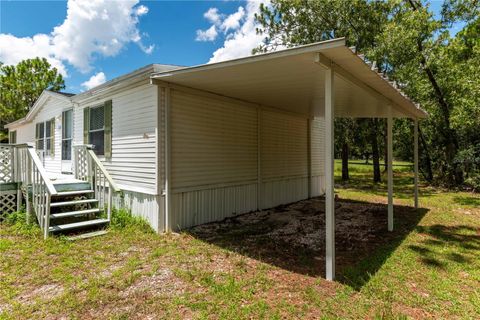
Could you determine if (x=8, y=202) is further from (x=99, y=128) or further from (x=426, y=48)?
(x=426, y=48)

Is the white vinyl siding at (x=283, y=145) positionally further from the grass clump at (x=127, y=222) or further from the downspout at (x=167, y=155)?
the grass clump at (x=127, y=222)

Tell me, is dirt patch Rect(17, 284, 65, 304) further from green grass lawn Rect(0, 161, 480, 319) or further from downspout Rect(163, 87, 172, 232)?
downspout Rect(163, 87, 172, 232)

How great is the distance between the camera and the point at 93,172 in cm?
638

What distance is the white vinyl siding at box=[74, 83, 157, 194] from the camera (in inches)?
218

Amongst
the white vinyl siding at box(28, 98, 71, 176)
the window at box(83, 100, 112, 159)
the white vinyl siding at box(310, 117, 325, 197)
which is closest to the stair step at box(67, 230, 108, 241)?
the window at box(83, 100, 112, 159)

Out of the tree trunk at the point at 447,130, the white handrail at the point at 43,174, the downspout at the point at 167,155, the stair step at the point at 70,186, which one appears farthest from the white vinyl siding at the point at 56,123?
the tree trunk at the point at 447,130

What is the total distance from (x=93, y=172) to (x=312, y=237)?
497 centimetres

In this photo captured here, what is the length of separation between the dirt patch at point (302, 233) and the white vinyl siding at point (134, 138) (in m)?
1.54

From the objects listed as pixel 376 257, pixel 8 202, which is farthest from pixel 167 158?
pixel 8 202

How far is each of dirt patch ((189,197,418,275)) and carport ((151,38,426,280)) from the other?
26.7 inches

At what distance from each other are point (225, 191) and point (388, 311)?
14.6 ft

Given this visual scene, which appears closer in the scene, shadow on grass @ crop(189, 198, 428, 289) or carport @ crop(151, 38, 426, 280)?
carport @ crop(151, 38, 426, 280)

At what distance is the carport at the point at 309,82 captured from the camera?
348cm

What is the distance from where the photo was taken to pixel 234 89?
5.86 metres
